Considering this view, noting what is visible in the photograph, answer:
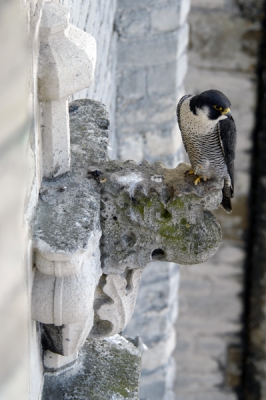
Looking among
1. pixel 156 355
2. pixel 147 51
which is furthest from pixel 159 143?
pixel 156 355

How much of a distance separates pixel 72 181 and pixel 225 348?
351 centimetres

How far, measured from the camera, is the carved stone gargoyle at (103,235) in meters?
1.08

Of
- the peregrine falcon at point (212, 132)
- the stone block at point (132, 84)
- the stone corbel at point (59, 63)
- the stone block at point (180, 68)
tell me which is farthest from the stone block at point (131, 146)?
the stone corbel at point (59, 63)

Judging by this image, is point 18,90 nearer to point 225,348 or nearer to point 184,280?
point 184,280

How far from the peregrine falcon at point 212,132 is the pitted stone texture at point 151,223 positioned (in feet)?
0.83

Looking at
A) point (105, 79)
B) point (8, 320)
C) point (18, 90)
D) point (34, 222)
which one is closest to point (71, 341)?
point (34, 222)

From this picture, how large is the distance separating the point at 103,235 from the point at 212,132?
1.69 ft

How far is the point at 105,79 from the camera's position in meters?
2.66

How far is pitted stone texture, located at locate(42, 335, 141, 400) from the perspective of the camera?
1322 millimetres

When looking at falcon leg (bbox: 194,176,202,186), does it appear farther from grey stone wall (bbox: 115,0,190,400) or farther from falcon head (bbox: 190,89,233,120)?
grey stone wall (bbox: 115,0,190,400)

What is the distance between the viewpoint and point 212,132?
1.62 metres

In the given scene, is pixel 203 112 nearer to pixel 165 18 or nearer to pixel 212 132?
pixel 212 132

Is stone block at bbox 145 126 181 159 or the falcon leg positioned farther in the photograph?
stone block at bbox 145 126 181 159

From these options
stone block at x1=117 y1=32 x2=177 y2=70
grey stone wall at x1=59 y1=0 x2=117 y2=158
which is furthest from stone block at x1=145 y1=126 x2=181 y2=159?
stone block at x1=117 y1=32 x2=177 y2=70
